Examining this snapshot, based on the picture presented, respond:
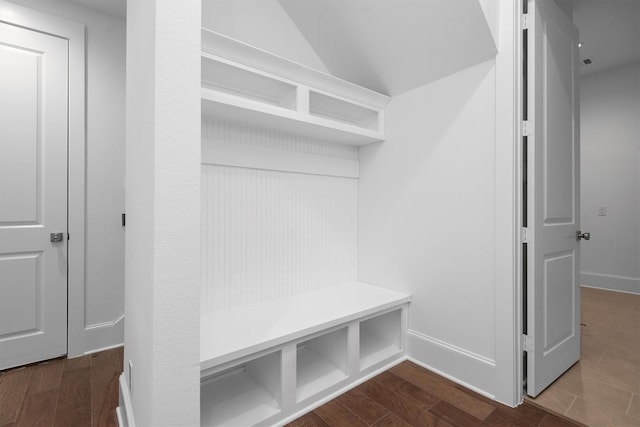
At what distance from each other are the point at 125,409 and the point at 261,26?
2.39 meters

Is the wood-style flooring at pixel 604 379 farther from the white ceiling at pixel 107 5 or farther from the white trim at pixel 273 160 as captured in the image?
the white ceiling at pixel 107 5

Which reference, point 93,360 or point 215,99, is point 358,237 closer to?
point 215,99

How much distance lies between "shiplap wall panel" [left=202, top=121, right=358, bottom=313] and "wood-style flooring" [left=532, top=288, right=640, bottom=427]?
1511 millimetres

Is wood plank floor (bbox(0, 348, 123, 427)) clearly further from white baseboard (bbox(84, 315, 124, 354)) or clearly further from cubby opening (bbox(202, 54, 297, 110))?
cubby opening (bbox(202, 54, 297, 110))

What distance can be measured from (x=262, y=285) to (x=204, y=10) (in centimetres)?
178

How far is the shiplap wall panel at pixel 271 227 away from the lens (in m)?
1.90

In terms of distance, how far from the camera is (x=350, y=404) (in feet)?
5.63

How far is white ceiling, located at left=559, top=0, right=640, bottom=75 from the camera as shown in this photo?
8.78 feet

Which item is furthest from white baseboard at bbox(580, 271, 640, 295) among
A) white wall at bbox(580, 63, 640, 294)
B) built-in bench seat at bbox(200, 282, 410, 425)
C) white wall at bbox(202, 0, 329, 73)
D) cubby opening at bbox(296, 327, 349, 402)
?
white wall at bbox(202, 0, 329, 73)

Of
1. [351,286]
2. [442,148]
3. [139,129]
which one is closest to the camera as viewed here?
[139,129]

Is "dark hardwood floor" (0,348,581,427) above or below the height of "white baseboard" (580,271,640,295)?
below

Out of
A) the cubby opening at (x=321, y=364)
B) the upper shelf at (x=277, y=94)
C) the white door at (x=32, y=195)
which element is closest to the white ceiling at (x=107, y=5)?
the white door at (x=32, y=195)

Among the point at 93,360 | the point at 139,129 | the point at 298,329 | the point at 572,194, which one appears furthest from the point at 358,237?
the point at 93,360

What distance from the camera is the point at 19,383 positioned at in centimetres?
191
